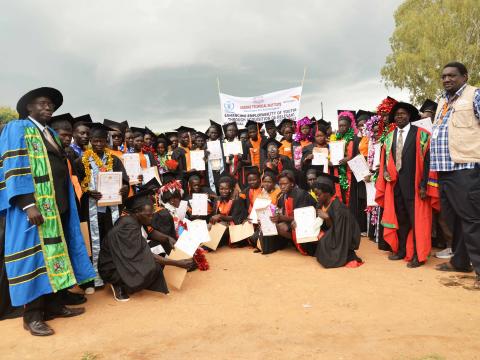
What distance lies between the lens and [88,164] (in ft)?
16.9

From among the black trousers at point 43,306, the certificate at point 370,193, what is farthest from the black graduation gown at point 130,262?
the certificate at point 370,193

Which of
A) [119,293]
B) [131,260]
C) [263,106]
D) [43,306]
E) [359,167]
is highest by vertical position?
[263,106]

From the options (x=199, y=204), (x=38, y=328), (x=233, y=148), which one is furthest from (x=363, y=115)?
(x=38, y=328)

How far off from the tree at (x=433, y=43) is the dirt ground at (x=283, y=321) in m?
23.2

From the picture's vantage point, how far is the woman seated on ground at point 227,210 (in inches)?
293

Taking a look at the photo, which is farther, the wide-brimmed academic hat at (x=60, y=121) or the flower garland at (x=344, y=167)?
the flower garland at (x=344, y=167)

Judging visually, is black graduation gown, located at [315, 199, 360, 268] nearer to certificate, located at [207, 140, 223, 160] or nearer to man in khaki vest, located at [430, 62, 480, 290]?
man in khaki vest, located at [430, 62, 480, 290]

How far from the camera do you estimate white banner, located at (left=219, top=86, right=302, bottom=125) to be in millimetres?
11567

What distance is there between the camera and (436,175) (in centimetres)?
534

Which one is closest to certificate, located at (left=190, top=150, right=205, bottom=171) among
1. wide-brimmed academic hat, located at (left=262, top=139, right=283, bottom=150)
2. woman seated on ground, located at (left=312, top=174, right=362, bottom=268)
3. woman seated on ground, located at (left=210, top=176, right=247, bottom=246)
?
woman seated on ground, located at (left=210, top=176, right=247, bottom=246)

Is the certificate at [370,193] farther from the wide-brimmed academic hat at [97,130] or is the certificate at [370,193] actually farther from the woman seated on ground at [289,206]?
the wide-brimmed academic hat at [97,130]

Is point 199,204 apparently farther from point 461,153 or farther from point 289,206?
point 461,153

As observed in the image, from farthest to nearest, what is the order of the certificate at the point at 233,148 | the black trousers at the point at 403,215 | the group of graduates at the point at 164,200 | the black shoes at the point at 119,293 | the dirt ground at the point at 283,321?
1. the certificate at the point at 233,148
2. the black trousers at the point at 403,215
3. the black shoes at the point at 119,293
4. the group of graduates at the point at 164,200
5. the dirt ground at the point at 283,321

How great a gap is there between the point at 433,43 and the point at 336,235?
78.5 feet
